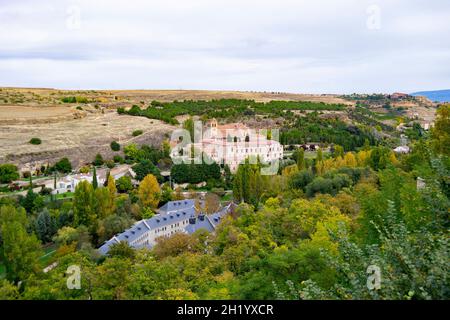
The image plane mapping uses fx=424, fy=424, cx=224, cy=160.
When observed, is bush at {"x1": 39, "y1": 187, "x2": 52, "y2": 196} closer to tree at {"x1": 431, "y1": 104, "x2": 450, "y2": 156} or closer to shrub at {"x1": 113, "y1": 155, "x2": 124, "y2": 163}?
shrub at {"x1": 113, "y1": 155, "x2": 124, "y2": 163}

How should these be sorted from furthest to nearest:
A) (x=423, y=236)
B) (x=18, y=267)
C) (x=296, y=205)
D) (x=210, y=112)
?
(x=210, y=112), (x=296, y=205), (x=18, y=267), (x=423, y=236)

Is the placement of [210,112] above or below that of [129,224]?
above

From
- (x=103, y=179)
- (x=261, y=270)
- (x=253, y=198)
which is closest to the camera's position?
(x=261, y=270)

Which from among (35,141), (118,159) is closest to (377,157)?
(118,159)

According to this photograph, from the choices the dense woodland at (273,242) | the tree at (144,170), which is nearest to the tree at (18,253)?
the dense woodland at (273,242)

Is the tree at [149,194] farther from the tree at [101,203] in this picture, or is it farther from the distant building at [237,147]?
the distant building at [237,147]
